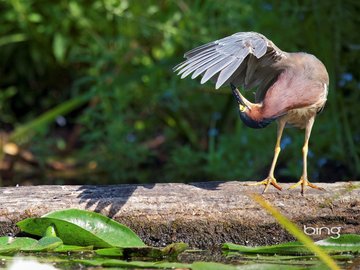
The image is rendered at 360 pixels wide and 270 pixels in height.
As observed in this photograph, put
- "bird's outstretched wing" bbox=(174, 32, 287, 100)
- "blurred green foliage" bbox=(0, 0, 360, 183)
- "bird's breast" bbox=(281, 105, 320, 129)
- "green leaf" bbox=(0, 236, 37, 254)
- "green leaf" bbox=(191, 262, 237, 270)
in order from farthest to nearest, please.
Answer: "blurred green foliage" bbox=(0, 0, 360, 183)
"bird's breast" bbox=(281, 105, 320, 129)
"bird's outstretched wing" bbox=(174, 32, 287, 100)
"green leaf" bbox=(0, 236, 37, 254)
"green leaf" bbox=(191, 262, 237, 270)

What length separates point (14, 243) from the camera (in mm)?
3086

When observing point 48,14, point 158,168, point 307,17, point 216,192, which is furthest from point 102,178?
point 216,192

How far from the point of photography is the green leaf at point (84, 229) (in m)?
3.12

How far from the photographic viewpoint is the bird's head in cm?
350

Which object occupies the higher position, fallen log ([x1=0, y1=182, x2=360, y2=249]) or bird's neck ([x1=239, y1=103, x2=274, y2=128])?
bird's neck ([x1=239, y1=103, x2=274, y2=128])

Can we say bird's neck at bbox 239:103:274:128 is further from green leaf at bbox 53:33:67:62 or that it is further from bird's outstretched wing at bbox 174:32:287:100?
green leaf at bbox 53:33:67:62

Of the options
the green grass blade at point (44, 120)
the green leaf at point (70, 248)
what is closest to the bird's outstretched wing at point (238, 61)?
the green leaf at point (70, 248)

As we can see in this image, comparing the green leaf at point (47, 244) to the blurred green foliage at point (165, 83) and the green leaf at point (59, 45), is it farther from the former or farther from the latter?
the green leaf at point (59, 45)

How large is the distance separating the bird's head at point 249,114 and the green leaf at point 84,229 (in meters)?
0.72

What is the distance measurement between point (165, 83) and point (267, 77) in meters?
2.13

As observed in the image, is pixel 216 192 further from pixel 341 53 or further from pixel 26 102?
pixel 26 102

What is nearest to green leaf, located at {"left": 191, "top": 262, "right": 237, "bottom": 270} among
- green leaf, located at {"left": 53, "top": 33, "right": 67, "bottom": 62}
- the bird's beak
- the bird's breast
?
the bird's beak

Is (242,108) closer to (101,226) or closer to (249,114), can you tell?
Answer: (249,114)

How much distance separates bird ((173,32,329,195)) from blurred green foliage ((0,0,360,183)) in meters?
1.28
